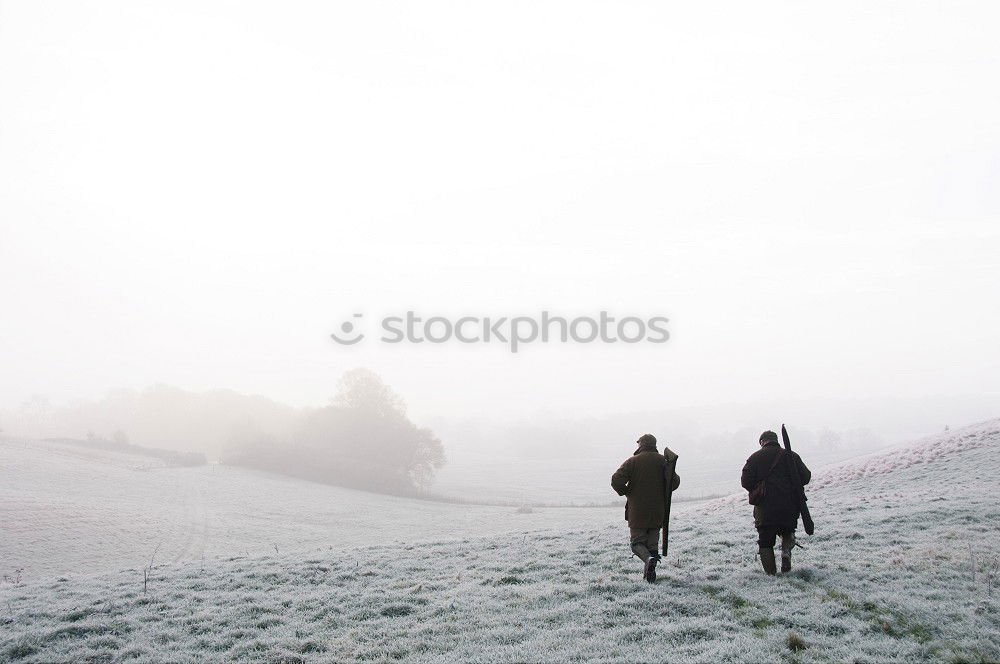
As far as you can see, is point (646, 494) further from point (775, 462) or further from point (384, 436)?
point (384, 436)

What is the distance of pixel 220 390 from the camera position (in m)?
103

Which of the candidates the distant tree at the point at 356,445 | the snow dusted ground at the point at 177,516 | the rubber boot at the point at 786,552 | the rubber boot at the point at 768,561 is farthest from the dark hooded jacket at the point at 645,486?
the distant tree at the point at 356,445

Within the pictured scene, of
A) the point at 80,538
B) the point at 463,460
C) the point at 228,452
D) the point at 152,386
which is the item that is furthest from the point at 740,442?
the point at 80,538

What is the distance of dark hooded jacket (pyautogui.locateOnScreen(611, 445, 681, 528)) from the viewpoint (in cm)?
1300

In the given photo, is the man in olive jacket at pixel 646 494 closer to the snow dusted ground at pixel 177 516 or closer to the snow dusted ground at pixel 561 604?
the snow dusted ground at pixel 561 604

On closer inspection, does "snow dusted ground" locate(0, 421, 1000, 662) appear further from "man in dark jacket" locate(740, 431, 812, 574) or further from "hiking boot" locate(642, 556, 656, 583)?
"man in dark jacket" locate(740, 431, 812, 574)

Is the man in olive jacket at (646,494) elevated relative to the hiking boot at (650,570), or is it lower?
elevated

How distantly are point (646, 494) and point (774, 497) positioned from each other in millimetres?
2767

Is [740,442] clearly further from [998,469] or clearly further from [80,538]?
[80,538]

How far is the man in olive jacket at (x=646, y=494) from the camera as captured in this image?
13016 millimetres

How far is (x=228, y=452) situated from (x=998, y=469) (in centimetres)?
7291

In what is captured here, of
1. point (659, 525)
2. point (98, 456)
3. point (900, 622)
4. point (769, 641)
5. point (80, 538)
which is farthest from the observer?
point (98, 456)

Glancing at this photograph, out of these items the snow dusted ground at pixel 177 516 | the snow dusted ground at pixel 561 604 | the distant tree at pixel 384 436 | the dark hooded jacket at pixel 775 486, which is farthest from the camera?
the distant tree at pixel 384 436

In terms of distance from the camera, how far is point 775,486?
12.9 metres
